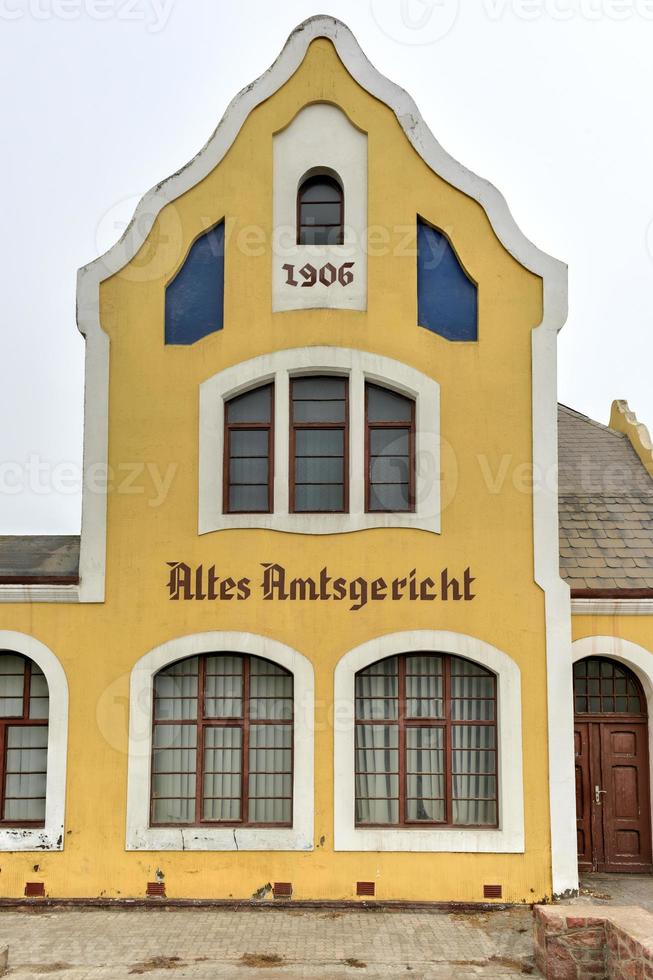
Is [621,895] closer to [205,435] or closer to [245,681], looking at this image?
[245,681]

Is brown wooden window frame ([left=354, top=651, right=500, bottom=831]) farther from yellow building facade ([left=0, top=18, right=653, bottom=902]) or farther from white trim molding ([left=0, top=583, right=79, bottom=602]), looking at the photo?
white trim molding ([left=0, top=583, right=79, bottom=602])

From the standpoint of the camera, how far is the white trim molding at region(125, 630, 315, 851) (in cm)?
1258

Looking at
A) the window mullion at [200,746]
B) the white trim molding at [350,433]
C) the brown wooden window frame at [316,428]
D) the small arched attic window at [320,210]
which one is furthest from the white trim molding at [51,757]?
the small arched attic window at [320,210]

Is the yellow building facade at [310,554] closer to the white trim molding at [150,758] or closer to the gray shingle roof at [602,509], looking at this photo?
the white trim molding at [150,758]

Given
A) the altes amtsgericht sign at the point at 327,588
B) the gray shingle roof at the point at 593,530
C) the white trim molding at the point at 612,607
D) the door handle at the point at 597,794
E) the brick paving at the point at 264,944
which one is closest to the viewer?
the brick paving at the point at 264,944

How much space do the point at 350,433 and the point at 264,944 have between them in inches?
244

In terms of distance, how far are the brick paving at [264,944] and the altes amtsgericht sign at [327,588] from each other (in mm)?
3780

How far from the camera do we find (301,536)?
1306 centimetres

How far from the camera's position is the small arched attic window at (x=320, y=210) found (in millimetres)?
13766

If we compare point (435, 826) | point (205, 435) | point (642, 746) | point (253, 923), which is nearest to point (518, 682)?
point (435, 826)

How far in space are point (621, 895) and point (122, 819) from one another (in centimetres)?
648

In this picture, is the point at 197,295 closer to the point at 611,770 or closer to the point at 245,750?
the point at 245,750

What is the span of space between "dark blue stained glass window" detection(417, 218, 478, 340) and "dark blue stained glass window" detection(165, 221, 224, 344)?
2.68 metres

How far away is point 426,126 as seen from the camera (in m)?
13.8
